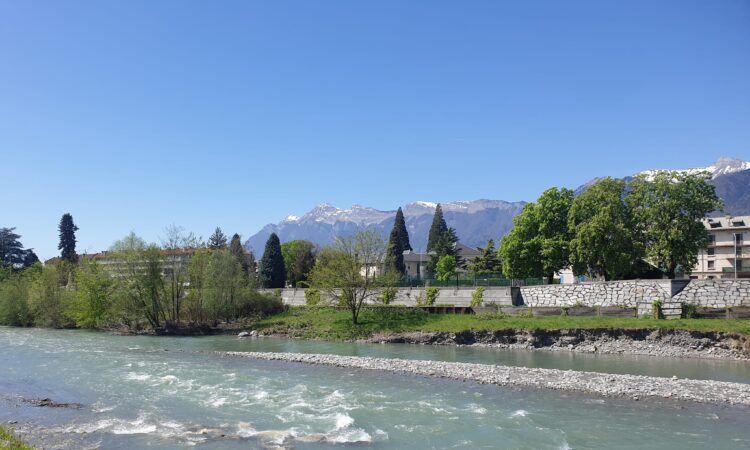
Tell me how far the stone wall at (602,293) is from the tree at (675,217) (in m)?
6.95

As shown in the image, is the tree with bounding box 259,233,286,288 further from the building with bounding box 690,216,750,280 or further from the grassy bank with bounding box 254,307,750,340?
the building with bounding box 690,216,750,280

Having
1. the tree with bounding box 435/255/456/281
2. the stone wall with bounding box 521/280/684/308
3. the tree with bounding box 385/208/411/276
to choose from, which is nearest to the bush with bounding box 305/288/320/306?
the stone wall with bounding box 521/280/684/308

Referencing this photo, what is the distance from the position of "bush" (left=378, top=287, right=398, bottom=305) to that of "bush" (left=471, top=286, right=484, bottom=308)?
816 cm

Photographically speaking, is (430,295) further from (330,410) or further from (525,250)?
(330,410)

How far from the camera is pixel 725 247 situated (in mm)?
95438

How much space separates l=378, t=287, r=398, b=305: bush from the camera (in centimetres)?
5509

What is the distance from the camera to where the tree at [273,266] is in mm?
95812

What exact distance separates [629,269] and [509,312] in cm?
1286

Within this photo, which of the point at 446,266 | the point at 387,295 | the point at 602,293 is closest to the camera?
the point at 602,293

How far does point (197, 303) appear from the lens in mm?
58688

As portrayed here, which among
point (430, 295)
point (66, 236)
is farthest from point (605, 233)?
point (66, 236)

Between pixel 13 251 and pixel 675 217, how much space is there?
431ft

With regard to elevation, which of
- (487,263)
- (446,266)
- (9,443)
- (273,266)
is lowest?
(9,443)

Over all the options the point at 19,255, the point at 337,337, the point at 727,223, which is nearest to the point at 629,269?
the point at 337,337
